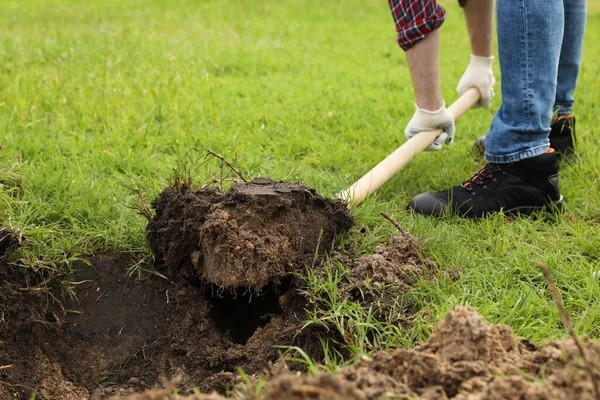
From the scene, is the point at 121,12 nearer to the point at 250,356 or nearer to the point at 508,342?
the point at 250,356

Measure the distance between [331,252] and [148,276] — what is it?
29.7 inches

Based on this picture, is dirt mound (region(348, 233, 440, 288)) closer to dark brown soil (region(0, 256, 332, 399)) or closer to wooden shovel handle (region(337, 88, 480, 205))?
dark brown soil (region(0, 256, 332, 399))

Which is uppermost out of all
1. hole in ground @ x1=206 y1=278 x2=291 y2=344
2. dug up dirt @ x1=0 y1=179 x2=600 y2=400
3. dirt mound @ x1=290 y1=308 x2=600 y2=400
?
dirt mound @ x1=290 y1=308 x2=600 y2=400

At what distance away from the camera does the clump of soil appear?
126 cm

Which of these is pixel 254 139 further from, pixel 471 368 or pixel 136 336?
pixel 471 368

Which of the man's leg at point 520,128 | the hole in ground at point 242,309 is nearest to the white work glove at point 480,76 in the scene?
the man's leg at point 520,128

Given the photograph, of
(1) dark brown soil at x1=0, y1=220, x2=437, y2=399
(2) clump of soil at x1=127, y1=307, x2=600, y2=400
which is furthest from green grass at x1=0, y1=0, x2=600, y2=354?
(2) clump of soil at x1=127, y1=307, x2=600, y2=400

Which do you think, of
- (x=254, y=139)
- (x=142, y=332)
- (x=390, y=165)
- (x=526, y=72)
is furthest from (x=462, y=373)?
(x=254, y=139)

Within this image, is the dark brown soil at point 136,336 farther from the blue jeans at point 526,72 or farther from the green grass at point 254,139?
the blue jeans at point 526,72

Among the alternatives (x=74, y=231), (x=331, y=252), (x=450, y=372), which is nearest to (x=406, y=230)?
(x=331, y=252)

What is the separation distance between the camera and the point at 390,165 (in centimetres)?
292

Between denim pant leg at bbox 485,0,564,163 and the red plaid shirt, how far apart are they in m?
0.28

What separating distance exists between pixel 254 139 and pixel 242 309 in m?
1.55

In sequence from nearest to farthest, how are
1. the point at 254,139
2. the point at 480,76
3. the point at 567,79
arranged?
the point at 480,76 < the point at 567,79 < the point at 254,139
